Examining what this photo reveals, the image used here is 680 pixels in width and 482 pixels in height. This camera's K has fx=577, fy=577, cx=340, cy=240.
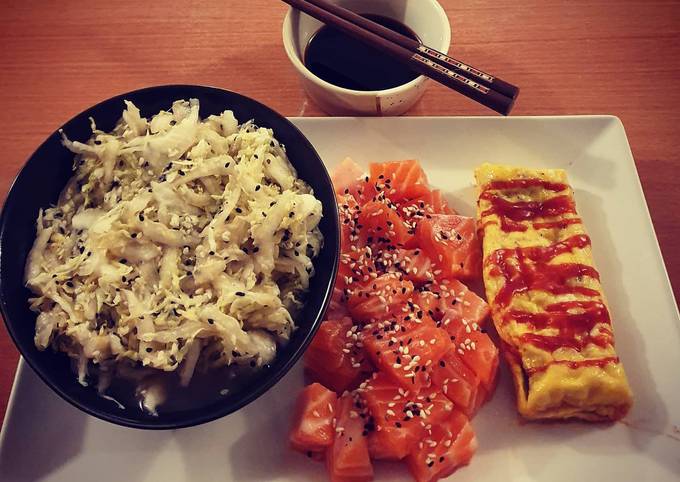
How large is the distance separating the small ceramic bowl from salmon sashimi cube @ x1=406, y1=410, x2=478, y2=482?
3.97 feet

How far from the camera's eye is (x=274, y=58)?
277 cm

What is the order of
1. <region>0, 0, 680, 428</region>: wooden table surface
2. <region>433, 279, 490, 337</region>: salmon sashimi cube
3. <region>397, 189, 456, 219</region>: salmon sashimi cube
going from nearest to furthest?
<region>433, 279, 490, 337</region>: salmon sashimi cube
<region>397, 189, 456, 219</region>: salmon sashimi cube
<region>0, 0, 680, 428</region>: wooden table surface

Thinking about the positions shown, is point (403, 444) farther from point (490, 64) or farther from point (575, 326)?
point (490, 64)

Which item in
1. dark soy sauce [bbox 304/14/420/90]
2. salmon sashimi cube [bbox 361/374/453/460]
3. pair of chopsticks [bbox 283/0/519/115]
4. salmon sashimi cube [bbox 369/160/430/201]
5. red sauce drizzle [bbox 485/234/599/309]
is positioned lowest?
salmon sashimi cube [bbox 361/374/453/460]

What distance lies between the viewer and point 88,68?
9.16ft

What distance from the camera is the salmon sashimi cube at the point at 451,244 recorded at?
207 cm

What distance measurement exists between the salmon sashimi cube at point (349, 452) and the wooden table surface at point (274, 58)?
1386 mm

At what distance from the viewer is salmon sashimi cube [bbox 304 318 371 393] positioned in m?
1.92

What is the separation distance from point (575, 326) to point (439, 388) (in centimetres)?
49

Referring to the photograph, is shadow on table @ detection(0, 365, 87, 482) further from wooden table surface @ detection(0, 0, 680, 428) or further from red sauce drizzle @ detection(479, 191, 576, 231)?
red sauce drizzle @ detection(479, 191, 576, 231)

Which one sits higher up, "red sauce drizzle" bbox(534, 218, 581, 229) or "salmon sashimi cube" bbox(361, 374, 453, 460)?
"red sauce drizzle" bbox(534, 218, 581, 229)

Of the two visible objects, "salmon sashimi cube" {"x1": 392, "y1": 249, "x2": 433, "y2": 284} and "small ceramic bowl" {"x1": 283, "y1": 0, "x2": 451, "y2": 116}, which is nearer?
"salmon sashimi cube" {"x1": 392, "y1": 249, "x2": 433, "y2": 284}

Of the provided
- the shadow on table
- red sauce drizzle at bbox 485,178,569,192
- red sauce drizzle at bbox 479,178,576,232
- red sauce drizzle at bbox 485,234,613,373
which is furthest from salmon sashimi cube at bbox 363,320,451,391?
the shadow on table

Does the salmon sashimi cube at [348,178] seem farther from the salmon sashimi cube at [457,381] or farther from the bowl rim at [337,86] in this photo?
the salmon sashimi cube at [457,381]
